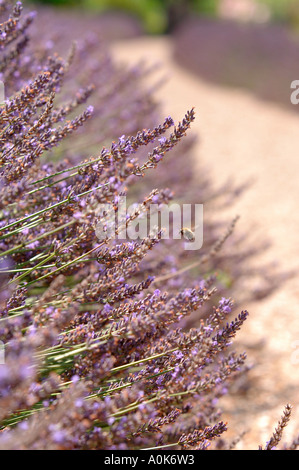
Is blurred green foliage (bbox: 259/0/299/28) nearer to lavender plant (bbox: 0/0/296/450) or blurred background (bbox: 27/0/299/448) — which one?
blurred background (bbox: 27/0/299/448)

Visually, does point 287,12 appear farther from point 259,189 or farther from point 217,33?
point 259,189

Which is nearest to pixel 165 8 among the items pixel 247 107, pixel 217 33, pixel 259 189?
pixel 217 33

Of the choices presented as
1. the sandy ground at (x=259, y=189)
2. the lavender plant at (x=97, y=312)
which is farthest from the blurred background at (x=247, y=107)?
the lavender plant at (x=97, y=312)

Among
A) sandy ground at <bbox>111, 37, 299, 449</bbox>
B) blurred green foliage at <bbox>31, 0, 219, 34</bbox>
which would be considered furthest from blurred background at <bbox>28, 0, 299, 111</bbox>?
sandy ground at <bbox>111, 37, 299, 449</bbox>

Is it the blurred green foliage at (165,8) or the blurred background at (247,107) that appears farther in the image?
the blurred green foliage at (165,8)

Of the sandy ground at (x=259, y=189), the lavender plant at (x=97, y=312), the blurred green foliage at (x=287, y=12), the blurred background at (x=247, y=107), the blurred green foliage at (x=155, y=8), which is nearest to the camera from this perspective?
the lavender plant at (x=97, y=312)

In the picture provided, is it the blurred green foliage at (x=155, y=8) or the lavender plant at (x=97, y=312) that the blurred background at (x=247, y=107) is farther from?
the lavender plant at (x=97, y=312)

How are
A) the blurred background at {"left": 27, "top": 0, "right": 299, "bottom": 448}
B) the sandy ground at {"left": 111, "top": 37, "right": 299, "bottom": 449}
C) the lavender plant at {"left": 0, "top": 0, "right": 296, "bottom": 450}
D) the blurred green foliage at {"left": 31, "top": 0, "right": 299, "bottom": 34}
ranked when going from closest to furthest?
the lavender plant at {"left": 0, "top": 0, "right": 296, "bottom": 450}, the sandy ground at {"left": 111, "top": 37, "right": 299, "bottom": 449}, the blurred background at {"left": 27, "top": 0, "right": 299, "bottom": 448}, the blurred green foliage at {"left": 31, "top": 0, "right": 299, "bottom": 34}
